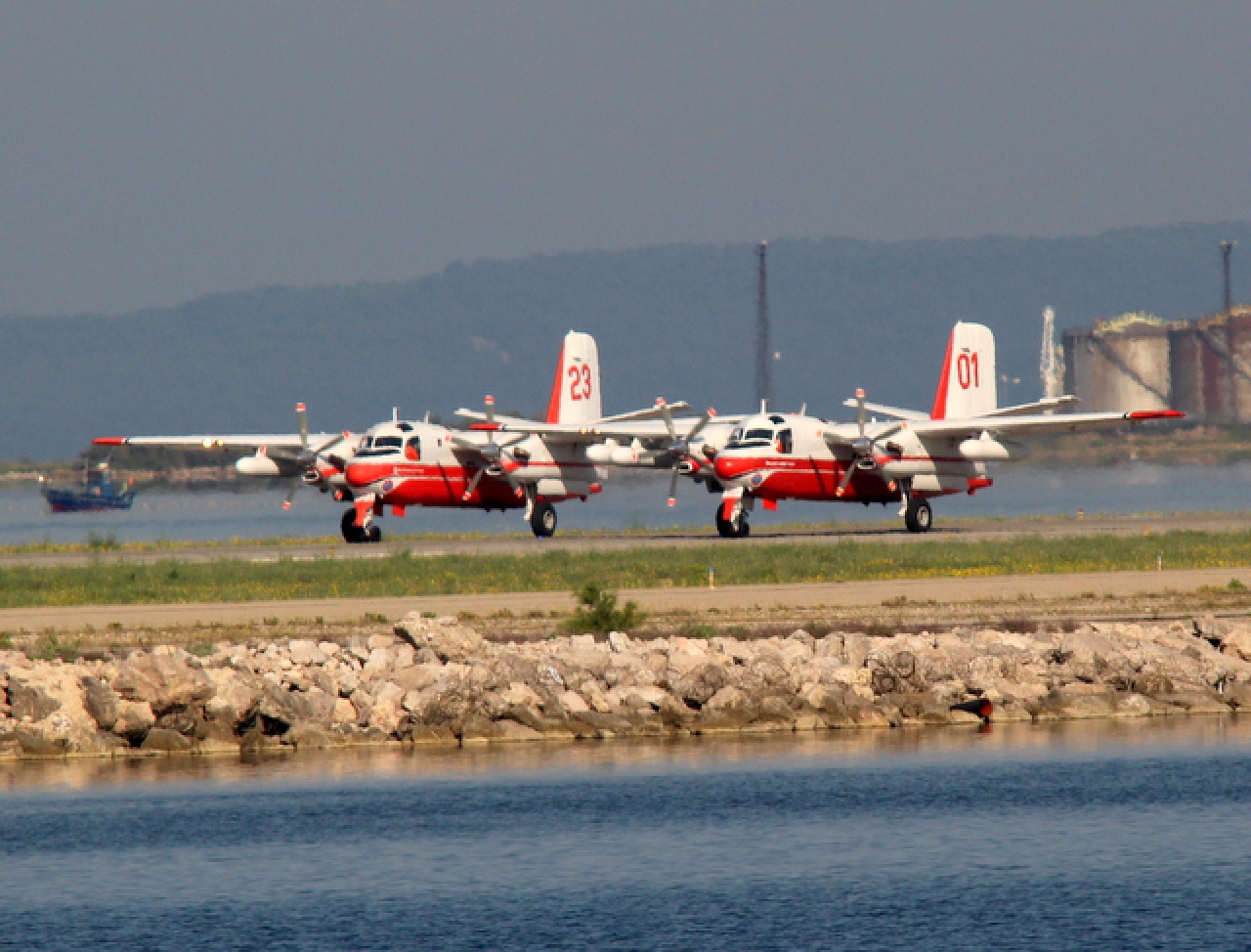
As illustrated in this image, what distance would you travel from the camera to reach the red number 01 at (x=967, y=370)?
2677 inches

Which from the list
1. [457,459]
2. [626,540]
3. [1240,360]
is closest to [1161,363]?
[1240,360]

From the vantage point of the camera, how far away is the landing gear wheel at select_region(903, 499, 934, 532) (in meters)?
64.9

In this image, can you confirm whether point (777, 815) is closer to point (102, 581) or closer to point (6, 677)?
point (6, 677)

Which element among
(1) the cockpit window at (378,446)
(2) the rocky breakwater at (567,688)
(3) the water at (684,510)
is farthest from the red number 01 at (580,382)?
(2) the rocky breakwater at (567,688)

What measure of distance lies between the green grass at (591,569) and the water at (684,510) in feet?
71.0

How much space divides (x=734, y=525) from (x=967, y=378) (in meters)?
12.0

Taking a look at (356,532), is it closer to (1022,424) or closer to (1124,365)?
(1022,424)

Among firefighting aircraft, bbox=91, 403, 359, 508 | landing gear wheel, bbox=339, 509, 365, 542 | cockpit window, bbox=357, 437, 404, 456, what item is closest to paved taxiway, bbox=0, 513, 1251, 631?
landing gear wheel, bbox=339, 509, 365, 542

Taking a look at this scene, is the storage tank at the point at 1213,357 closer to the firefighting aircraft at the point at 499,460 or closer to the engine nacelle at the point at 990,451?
the engine nacelle at the point at 990,451

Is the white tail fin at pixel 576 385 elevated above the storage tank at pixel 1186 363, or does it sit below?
below

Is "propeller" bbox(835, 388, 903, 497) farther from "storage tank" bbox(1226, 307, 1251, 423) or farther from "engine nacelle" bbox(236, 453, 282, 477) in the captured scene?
"storage tank" bbox(1226, 307, 1251, 423)

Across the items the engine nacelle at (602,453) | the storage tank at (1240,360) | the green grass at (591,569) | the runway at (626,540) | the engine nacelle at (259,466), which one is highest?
the storage tank at (1240,360)

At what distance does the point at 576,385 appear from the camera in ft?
241

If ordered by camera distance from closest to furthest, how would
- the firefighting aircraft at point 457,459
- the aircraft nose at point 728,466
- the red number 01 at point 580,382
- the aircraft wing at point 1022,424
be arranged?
the aircraft nose at point 728,466 < the aircraft wing at point 1022,424 < the firefighting aircraft at point 457,459 < the red number 01 at point 580,382
